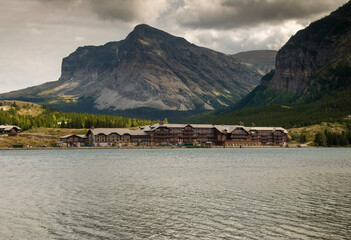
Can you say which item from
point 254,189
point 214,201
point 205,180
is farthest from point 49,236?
point 205,180

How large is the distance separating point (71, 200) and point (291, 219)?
28.3 m

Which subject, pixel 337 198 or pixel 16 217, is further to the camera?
pixel 337 198

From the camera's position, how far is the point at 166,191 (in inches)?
2320

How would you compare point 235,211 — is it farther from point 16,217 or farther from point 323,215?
point 16,217

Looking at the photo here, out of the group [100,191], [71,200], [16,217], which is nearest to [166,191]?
[100,191]

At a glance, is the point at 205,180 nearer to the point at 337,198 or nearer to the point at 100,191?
the point at 100,191

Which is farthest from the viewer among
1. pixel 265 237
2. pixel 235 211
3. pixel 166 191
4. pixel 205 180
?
pixel 205 180

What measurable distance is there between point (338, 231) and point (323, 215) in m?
6.40

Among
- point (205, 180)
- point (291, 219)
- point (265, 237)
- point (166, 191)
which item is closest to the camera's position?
point (265, 237)

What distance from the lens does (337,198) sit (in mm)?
51250

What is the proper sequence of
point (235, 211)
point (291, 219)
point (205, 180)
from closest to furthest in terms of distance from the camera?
point (291, 219) < point (235, 211) < point (205, 180)

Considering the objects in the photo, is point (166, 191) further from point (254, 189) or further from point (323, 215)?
point (323, 215)

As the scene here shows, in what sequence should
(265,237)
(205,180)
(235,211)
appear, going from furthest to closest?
1. (205,180)
2. (235,211)
3. (265,237)

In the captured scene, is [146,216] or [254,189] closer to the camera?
[146,216]
